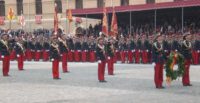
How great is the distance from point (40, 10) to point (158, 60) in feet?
121

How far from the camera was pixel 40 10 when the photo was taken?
179 feet

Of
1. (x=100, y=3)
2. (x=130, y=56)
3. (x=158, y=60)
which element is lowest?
(x=130, y=56)

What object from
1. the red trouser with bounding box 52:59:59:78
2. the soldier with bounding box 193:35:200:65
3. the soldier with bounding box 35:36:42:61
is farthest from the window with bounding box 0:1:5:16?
the red trouser with bounding box 52:59:59:78

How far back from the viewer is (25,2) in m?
55.8

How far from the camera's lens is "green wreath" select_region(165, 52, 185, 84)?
19062mm

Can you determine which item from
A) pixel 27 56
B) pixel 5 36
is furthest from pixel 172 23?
pixel 5 36

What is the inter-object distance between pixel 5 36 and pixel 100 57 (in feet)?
19.1

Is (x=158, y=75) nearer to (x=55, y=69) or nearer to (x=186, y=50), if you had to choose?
(x=186, y=50)

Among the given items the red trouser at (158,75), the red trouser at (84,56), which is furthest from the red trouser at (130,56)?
the red trouser at (158,75)

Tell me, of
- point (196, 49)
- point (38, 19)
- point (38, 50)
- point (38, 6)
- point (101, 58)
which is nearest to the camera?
point (101, 58)

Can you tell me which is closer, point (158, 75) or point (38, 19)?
point (158, 75)

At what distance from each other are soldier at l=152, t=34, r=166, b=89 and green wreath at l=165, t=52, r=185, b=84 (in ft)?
0.85

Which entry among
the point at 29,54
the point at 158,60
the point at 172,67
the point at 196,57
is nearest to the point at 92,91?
the point at 158,60

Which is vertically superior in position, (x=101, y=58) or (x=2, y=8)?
(x=2, y=8)
